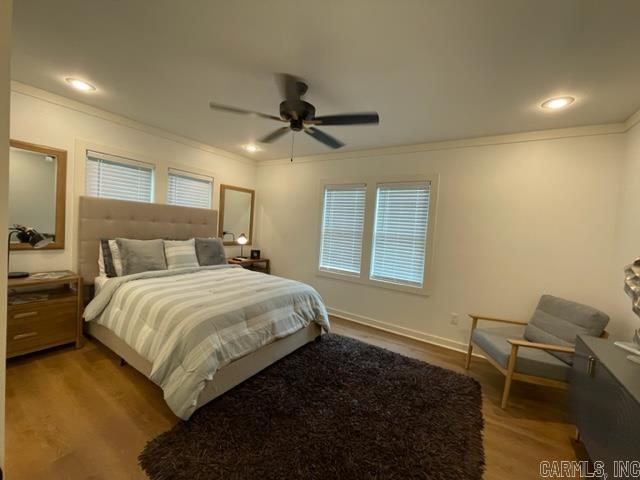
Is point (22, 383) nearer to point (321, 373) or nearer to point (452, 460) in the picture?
point (321, 373)

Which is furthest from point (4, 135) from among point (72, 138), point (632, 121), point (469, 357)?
point (632, 121)

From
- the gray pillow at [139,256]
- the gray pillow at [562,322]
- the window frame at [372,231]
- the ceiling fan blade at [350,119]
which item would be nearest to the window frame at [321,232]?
the window frame at [372,231]

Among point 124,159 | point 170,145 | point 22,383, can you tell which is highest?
point 170,145

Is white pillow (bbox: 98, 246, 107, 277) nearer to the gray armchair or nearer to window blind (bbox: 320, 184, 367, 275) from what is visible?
window blind (bbox: 320, 184, 367, 275)

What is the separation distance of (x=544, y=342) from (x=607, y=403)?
1.02 metres

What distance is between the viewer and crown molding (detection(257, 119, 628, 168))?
2.47 metres

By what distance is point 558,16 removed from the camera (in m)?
1.34

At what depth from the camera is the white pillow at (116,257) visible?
2.83m

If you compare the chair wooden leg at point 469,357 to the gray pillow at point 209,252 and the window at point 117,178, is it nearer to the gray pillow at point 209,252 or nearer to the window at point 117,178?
the gray pillow at point 209,252

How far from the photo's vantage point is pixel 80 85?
2.42 metres

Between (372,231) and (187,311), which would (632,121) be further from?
(187,311)

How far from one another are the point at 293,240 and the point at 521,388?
11.3ft

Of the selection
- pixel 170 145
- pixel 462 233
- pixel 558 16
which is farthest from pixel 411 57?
pixel 170 145

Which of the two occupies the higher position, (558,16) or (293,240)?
(558,16)
